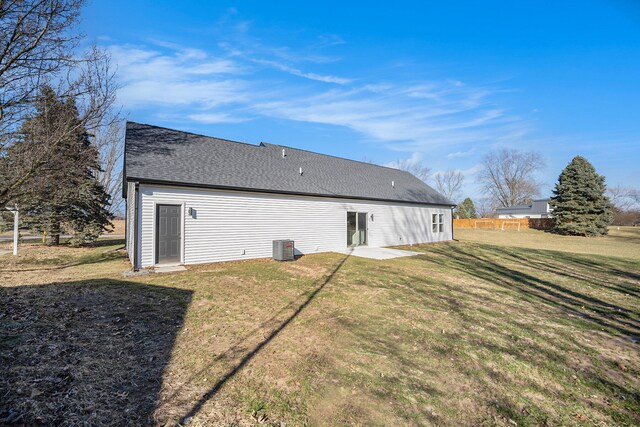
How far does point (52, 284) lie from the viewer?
729cm

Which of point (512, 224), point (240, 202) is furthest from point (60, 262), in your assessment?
point (512, 224)

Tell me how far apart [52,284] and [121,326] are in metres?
4.08

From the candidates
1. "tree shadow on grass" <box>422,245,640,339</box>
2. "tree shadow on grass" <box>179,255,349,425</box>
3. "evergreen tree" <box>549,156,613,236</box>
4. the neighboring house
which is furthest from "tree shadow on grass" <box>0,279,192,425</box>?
the neighboring house

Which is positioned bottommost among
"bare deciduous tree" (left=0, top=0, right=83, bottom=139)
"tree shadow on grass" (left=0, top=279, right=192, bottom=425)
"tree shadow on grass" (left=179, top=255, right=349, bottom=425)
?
"tree shadow on grass" (left=179, top=255, right=349, bottom=425)

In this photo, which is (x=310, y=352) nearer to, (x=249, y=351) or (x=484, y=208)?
(x=249, y=351)

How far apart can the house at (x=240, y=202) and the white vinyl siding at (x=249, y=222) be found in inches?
1.4

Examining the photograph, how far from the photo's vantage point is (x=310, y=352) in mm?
4316

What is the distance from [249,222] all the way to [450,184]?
50819 millimetres

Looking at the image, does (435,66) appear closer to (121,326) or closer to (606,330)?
(606,330)

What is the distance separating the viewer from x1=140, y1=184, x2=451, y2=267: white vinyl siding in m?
9.87

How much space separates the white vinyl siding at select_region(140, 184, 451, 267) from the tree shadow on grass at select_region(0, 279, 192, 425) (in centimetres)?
369

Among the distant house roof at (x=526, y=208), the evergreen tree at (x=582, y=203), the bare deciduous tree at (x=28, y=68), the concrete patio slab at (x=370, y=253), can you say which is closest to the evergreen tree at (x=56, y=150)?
the bare deciduous tree at (x=28, y=68)

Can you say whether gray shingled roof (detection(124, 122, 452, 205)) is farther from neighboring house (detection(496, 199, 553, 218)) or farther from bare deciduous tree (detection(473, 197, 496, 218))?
bare deciduous tree (detection(473, 197, 496, 218))

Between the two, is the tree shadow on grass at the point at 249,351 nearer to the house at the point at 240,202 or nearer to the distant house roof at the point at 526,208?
the house at the point at 240,202
